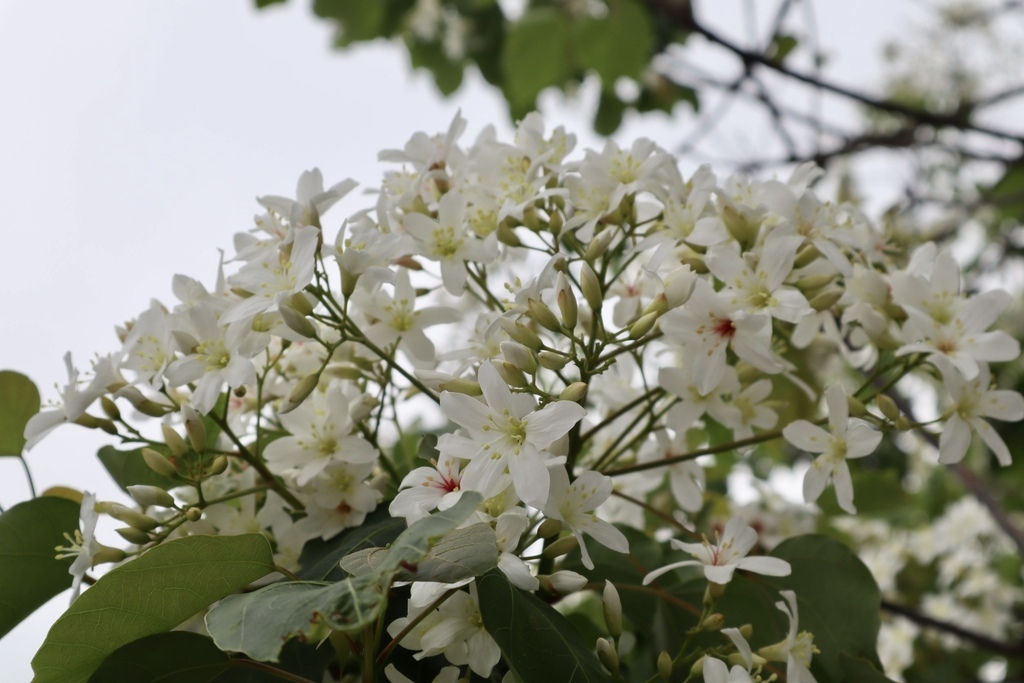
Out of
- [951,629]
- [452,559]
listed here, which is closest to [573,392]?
[452,559]

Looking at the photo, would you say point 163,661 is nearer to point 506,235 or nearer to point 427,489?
point 427,489

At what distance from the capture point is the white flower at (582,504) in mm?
658

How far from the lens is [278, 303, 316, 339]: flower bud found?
74 centimetres

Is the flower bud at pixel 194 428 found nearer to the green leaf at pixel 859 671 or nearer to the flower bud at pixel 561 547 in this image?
the flower bud at pixel 561 547

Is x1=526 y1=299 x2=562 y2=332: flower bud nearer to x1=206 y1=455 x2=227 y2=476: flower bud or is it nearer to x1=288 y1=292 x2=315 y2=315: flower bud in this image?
x1=288 y1=292 x2=315 y2=315: flower bud

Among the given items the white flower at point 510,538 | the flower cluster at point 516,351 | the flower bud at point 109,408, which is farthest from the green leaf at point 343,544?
the flower bud at point 109,408

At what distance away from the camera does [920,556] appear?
2260 mm

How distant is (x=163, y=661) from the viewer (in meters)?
0.67

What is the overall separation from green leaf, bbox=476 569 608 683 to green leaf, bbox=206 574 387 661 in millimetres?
114

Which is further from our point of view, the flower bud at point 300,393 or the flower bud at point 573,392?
the flower bud at point 300,393

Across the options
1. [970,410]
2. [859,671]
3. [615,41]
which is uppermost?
[615,41]

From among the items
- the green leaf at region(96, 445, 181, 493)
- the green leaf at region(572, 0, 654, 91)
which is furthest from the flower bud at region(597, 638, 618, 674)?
the green leaf at region(572, 0, 654, 91)

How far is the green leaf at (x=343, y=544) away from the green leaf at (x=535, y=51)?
151 centimetres

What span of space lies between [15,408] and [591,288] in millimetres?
584
